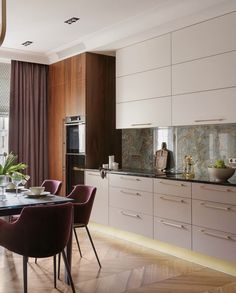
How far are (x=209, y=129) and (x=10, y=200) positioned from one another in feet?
7.69

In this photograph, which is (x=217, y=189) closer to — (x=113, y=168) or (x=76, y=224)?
(x=76, y=224)

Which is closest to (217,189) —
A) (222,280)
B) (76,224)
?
(222,280)

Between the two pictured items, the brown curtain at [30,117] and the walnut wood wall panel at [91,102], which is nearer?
the walnut wood wall panel at [91,102]

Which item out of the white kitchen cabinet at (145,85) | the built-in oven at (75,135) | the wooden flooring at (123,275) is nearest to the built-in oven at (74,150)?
the built-in oven at (75,135)

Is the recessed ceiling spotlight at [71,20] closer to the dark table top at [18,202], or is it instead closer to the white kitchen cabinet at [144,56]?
the white kitchen cabinet at [144,56]

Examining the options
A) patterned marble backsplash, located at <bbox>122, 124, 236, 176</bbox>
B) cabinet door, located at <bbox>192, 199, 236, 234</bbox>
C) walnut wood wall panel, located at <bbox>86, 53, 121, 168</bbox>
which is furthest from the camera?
walnut wood wall panel, located at <bbox>86, 53, 121, 168</bbox>

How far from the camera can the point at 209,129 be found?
4.37 m

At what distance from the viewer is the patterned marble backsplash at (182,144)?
4.19 meters

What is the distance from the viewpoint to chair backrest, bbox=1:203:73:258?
2.77 meters

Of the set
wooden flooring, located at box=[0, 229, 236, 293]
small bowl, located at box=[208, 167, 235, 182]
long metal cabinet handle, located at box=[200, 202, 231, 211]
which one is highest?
small bowl, located at box=[208, 167, 235, 182]

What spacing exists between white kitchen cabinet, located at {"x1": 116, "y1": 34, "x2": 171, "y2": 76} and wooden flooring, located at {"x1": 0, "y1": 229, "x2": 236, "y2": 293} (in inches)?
87.6

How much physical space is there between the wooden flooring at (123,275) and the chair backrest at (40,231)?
1.68 feet

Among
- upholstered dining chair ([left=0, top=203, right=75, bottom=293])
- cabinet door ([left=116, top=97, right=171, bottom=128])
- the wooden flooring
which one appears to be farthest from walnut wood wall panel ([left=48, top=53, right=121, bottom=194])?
upholstered dining chair ([left=0, top=203, right=75, bottom=293])

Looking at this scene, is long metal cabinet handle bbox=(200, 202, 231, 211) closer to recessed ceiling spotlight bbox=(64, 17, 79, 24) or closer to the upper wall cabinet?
the upper wall cabinet
